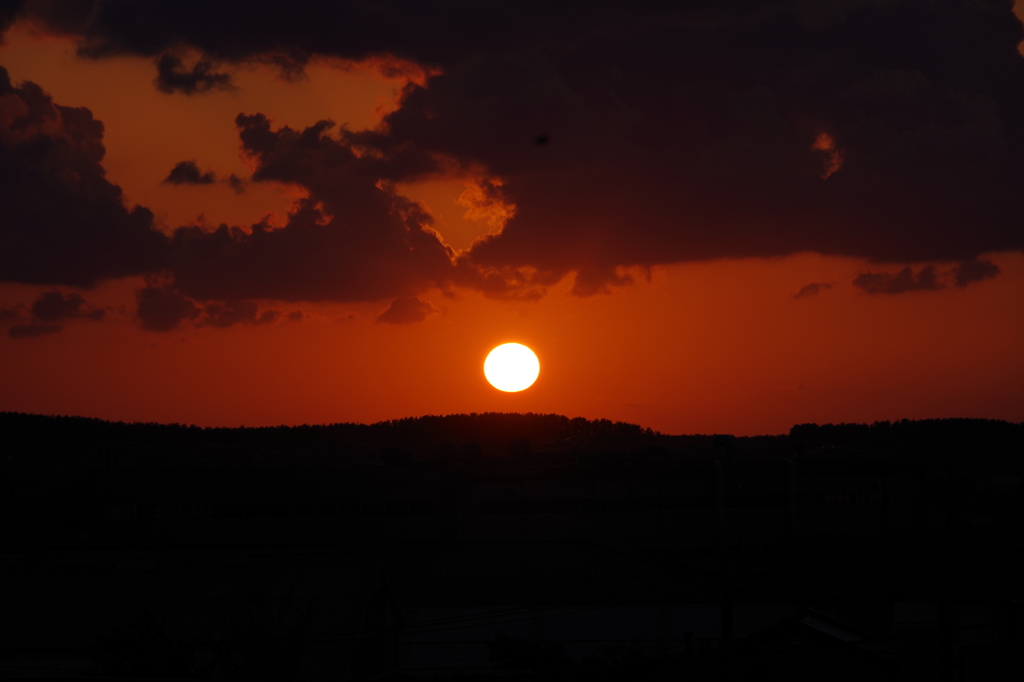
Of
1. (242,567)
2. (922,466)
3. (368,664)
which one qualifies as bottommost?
(368,664)

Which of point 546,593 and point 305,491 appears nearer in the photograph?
point 546,593

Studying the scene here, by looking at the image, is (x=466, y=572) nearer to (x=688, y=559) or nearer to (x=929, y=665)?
(x=929, y=665)

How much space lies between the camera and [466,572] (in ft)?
188

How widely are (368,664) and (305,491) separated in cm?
5379

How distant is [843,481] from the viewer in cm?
10056

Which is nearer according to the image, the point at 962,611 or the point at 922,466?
the point at 962,611

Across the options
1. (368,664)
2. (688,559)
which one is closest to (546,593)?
(368,664)

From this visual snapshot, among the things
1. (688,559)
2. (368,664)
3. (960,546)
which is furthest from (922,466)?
(368,664)

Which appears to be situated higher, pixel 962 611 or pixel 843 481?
pixel 843 481

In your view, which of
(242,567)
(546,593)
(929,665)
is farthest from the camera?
(546,593)

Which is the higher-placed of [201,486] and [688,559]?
[201,486]

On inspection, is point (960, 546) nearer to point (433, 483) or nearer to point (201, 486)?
point (433, 483)

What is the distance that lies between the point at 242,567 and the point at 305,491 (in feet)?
162

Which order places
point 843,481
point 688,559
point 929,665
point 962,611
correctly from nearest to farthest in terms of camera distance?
point 929,665
point 962,611
point 688,559
point 843,481
